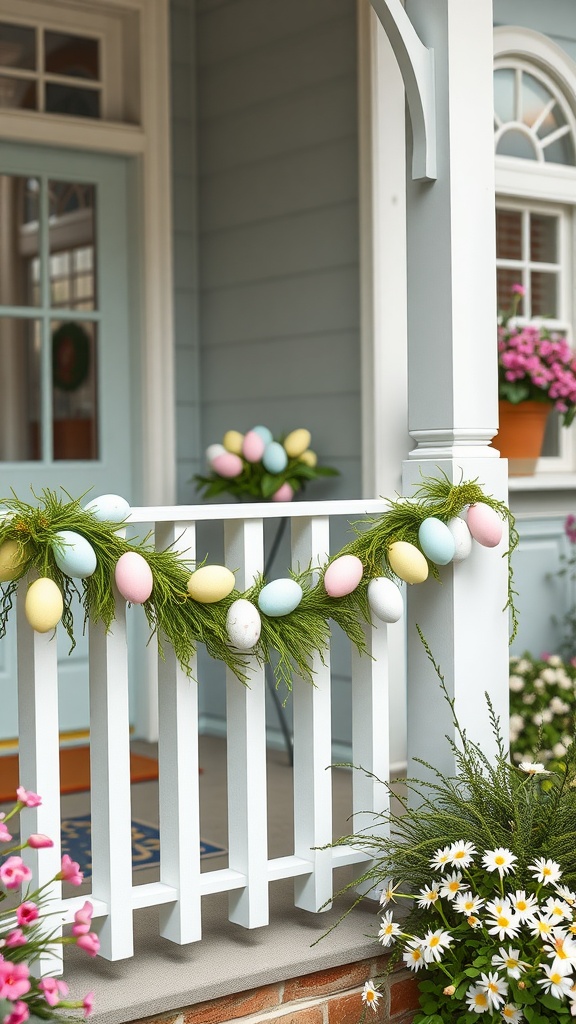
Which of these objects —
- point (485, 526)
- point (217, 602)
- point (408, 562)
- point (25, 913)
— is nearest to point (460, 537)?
point (485, 526)

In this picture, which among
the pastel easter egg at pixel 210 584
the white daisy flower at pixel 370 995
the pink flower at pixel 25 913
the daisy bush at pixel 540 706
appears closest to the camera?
the pink flower at pixel 25 913

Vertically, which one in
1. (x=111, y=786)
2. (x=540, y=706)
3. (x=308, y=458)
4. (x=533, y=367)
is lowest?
(x=540, y=706)

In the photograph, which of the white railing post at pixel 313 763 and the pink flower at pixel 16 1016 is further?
the white railing post at pixel 313 763

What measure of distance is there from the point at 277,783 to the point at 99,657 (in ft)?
6.01

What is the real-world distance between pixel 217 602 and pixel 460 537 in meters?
0.56

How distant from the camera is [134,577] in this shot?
216cm

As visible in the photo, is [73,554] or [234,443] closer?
[73,554]

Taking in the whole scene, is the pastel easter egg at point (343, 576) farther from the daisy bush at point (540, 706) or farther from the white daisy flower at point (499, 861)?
the daisy bush at point (540, 706)

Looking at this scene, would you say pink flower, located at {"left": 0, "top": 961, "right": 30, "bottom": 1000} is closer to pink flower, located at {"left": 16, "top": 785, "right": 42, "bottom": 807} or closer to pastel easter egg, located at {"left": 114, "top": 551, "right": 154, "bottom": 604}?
pink flower, located at {"left": 16, "top": 785, "right": 42, "bottom": 807}

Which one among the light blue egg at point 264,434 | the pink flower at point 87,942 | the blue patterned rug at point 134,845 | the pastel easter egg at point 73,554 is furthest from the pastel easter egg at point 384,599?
the light blue egg at point 264,434

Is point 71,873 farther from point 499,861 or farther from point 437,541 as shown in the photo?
point 437,541

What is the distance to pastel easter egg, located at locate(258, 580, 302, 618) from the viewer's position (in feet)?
7.79

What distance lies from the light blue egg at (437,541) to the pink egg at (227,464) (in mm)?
1706

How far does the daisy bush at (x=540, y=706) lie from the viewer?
4.07 m
